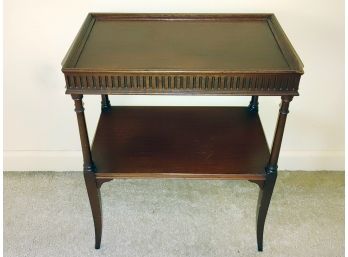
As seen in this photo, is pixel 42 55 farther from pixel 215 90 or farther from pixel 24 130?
pixel 215 90

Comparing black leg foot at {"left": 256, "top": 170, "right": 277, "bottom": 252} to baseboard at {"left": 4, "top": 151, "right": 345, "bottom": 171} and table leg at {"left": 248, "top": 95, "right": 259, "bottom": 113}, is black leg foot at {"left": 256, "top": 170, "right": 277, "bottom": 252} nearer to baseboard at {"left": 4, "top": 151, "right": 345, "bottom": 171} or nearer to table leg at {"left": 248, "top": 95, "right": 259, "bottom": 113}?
table leg at {"left": 248, "top": 95, "right": 259, "bottom": 113}

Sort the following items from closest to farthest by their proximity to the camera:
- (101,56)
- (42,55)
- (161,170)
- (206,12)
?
(101,56), (161,170), (206,12), (42,55)

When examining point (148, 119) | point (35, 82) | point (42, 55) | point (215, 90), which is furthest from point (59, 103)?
point (215, 90)

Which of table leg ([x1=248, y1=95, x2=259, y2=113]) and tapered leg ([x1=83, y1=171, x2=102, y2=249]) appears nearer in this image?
tapered leg ([x1=83, y1=171, x2=102, y2=249])

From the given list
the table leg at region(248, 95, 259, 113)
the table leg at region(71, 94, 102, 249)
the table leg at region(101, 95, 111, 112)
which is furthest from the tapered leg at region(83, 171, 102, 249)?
the table leg at region(248, 95, 259, 113)

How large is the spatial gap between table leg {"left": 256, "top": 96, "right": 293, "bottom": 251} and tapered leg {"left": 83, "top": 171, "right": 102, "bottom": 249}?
1.96 feet

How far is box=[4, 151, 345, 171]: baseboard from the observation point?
198 centimetres

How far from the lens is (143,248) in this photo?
1.66 meters

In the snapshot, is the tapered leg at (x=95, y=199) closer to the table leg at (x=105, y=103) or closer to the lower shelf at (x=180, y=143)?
the lower shelf at (x=180, y=143)

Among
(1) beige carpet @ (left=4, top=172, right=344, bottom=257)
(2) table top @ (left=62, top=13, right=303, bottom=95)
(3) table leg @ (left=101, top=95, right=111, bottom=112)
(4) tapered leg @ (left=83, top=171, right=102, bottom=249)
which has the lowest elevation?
(1) beige carpet @ (left=4, top=172, right=344, bottom=257)

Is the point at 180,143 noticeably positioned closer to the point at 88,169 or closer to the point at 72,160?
the point at 88,169

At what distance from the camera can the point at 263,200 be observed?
1.44 m

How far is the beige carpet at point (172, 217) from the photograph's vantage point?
1658 mm

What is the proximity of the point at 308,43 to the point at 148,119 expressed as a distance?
2.40 ft
